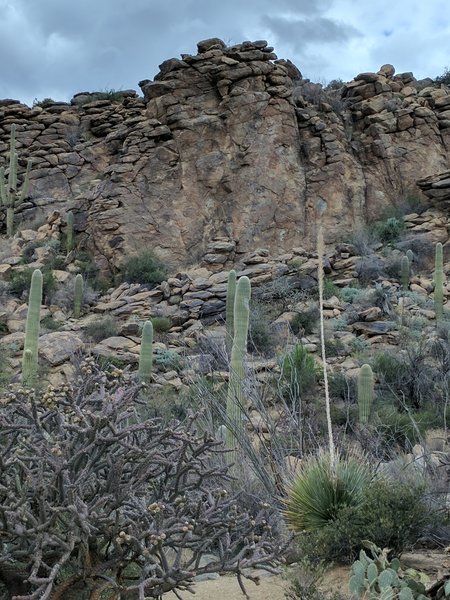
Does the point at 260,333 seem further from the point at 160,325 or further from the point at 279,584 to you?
the point at 279,584

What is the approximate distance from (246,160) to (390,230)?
16.8 ft

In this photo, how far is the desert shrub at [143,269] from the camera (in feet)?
67.7

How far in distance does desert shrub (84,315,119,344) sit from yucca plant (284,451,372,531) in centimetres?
1129

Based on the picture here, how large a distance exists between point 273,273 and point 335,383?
6854 mm

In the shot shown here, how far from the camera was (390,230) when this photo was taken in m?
22.5

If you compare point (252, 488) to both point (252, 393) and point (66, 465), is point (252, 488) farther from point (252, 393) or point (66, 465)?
point (66, 465)

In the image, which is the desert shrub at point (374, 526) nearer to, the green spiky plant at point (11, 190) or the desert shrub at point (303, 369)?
the desert shrub at point (303, 369)

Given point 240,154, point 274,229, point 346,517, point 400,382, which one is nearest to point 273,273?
point 274,229

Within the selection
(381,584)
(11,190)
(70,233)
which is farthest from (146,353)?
(11,190)

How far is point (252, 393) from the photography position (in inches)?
294

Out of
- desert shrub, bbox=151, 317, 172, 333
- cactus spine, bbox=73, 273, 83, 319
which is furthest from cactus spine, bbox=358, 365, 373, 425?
cactus spine, bbox=73, 273, 83, 319

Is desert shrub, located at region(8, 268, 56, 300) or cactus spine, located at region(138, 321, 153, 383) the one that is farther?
desert shrub, located at region(8, 268, 56, 300)

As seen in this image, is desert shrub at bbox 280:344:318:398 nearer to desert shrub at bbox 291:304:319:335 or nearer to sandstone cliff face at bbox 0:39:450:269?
desert shrub at bbox 291:304:319:335

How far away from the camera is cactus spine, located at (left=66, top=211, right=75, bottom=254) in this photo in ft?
74.4
